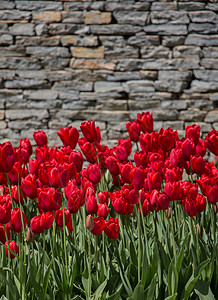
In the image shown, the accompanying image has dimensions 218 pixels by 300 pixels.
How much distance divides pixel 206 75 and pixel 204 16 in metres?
0.41

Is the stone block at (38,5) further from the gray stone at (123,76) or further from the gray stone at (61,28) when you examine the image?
the gray stone at (123,76)

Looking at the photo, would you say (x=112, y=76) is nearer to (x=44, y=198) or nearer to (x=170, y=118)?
(x=170, y=118)

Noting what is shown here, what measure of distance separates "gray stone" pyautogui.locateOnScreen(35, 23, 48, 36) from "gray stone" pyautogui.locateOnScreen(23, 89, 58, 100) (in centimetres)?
41

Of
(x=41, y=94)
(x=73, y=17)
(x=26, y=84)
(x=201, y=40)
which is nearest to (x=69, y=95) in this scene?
(x=41, y=94)

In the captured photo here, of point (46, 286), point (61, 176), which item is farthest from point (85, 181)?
point (46, 286)

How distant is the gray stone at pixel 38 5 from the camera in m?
2.99

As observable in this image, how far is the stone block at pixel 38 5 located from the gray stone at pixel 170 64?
0.74 metres

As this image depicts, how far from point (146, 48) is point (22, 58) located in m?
0.91

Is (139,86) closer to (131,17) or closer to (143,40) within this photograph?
(143,40)

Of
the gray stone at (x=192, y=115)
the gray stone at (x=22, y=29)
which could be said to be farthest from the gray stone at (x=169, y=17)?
the gray stone at (x=22, y=29)

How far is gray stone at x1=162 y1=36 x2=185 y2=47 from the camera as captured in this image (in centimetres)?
299

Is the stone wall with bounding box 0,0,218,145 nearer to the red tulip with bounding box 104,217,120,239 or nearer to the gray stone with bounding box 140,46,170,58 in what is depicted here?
the gray stone with bounding box 140,46,170,58

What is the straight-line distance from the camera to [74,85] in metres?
3.08

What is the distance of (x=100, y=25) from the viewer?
3.00 meters
